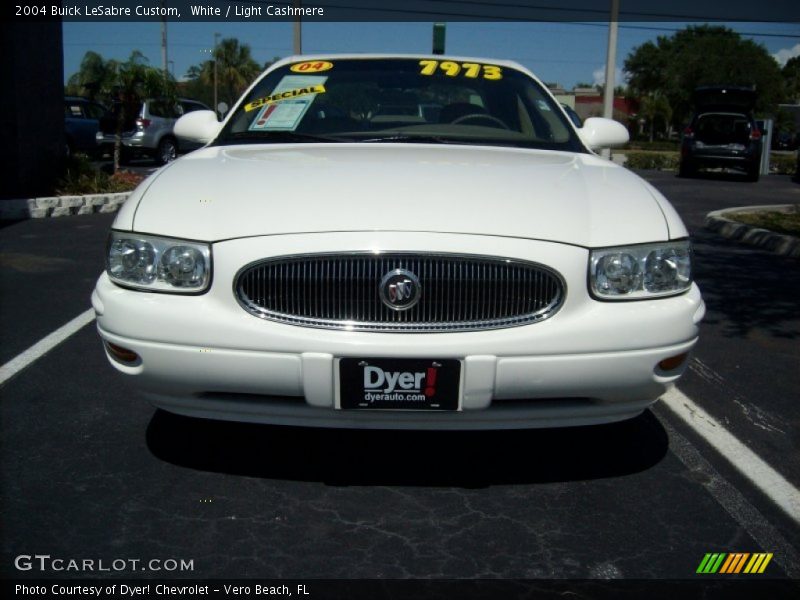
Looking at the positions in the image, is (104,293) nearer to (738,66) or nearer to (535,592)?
(535,592)

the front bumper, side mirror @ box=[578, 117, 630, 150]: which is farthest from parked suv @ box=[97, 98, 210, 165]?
the front bumper

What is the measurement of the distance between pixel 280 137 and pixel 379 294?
1.55 metres

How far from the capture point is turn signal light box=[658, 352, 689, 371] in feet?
9.21

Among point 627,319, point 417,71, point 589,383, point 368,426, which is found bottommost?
point 368,426

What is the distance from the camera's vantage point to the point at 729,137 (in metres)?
19.5

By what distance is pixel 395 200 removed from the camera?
2828 millimetres

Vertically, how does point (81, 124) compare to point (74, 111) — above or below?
below

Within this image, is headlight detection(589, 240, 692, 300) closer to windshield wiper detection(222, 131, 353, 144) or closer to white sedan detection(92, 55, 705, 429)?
white sedan detection(92, 55, 705, 429)

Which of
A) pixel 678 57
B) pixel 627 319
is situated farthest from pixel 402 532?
pixel 678 57

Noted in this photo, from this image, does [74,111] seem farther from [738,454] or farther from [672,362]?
[672,362]

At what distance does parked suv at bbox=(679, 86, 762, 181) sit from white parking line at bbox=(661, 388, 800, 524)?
16763mm

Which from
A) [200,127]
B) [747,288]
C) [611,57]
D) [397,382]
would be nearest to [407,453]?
[397,382]

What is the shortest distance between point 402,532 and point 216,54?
65.7 meters

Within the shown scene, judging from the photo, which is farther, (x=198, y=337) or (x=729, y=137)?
(x=729, y=137)
